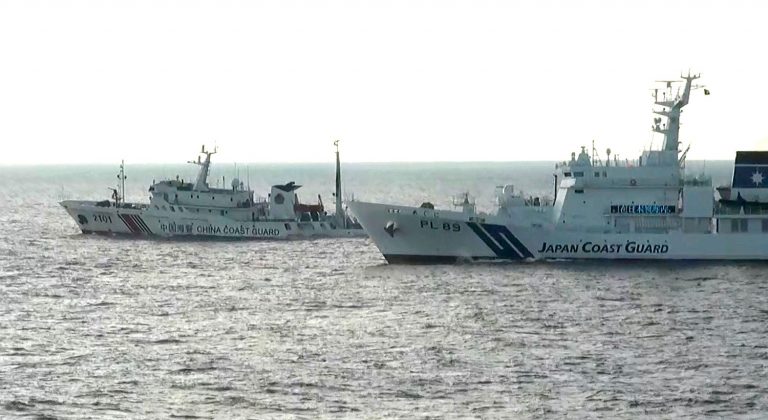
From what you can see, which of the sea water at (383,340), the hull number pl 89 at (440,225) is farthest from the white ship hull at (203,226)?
the hull number pl 89 at (440,225)

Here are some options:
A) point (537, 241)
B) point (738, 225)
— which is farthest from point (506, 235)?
point (738, 225)

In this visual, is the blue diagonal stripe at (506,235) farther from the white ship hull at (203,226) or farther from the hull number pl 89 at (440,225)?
the white ship hull at (203,226)

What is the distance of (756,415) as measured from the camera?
84.5 feet

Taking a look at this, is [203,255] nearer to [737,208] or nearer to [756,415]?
[737,208]

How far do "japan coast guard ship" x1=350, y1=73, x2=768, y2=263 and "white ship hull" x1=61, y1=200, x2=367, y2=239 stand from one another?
19.8 metres

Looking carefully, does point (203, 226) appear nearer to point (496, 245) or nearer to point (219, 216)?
point (219, 216)

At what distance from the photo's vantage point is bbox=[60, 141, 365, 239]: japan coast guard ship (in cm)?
7350

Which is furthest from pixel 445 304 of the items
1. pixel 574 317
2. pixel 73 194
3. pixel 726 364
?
pixel 73 194

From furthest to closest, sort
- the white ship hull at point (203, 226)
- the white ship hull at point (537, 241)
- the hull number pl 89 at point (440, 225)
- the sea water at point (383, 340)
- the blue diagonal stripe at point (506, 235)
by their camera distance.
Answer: the white ship hull at point (203, 226) → the hull number pl 89 at point (440, 225) → the white ship hull at point (537, 241) → the blue diagonal stripe at point (506, 235) → the sea water at point (383, 340)

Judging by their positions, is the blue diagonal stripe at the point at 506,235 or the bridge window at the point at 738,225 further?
the bridge window at the point at 738,225

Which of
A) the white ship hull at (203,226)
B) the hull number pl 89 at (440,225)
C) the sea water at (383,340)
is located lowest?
the sea water at (383,340)

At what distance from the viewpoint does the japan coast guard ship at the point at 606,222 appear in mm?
53406

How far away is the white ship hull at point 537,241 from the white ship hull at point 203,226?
19992mm

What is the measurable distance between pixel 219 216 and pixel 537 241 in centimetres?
2566
